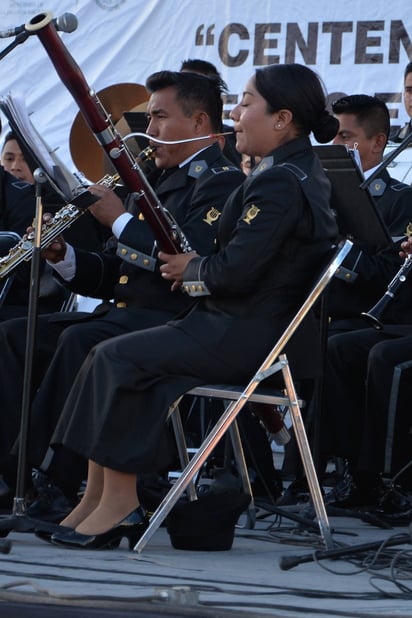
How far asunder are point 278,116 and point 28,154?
→ 2.67ft

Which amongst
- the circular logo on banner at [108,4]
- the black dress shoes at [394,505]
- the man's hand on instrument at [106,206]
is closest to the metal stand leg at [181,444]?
the man's hand on instrument at [106,206]

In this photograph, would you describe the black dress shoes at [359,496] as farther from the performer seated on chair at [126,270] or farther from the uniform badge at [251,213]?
the uniform badge at [251,213]

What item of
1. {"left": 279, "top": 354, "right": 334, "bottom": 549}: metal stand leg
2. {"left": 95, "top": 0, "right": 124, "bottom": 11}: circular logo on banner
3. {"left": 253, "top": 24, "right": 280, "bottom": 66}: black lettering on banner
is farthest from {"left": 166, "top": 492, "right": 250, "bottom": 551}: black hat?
{"left": 95, "top": 0, "right": 124, "bottom": 11}: circular logo on banner

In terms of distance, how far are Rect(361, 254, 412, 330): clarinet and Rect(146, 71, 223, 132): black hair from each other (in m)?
0.87

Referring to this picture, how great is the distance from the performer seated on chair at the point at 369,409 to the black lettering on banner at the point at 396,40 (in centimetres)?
260

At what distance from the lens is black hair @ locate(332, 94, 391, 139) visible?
532 cm

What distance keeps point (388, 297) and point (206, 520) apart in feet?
4.31

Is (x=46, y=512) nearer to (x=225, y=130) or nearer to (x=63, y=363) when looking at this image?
(x=63, y=363)

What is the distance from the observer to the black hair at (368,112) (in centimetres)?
532

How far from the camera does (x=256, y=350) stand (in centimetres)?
359

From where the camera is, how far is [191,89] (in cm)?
452

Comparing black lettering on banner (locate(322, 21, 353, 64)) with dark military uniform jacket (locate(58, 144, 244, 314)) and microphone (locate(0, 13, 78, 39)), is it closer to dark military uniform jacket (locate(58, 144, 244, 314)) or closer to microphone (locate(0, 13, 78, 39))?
dark military uniform jacket (locate(58, 144, 244, 314))

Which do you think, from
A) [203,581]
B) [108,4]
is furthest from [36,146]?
[108,4]

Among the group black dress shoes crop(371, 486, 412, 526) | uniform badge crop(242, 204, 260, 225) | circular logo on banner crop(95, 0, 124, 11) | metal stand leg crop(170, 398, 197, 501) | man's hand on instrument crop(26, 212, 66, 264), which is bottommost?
black dress shoes crop(371, 486, 412, 526)
